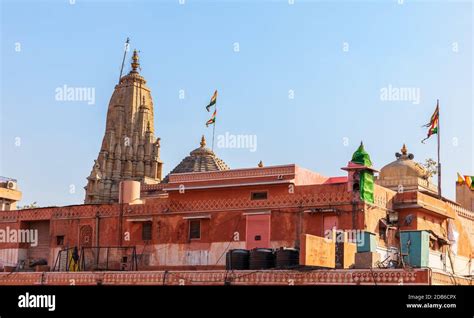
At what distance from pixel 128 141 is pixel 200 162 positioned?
16409 millimetres

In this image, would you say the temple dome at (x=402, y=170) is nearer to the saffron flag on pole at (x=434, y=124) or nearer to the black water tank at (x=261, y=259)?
the saffron flag on pole at (x=434, y=124)

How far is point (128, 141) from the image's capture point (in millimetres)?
68500

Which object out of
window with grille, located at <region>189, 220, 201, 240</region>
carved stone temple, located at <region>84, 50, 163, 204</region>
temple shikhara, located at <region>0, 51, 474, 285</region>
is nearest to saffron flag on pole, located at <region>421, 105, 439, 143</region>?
temple shikhara, located at <region>0, 51, 474, 285</region>

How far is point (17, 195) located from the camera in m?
50.3

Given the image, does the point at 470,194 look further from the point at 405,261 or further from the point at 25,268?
the point at 25,268

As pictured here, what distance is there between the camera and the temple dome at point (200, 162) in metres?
53.0

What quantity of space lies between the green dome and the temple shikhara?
59mm

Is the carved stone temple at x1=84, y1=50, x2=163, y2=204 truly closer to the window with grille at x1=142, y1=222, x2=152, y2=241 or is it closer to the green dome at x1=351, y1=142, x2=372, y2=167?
the window with grille at x1=142, y1=222, x2=152, y2=241

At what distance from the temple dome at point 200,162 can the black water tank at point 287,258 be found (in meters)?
23.9

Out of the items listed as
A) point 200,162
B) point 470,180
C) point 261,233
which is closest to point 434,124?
point 470,180

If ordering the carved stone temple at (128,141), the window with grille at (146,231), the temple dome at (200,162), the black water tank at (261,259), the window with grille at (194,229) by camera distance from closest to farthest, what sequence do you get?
1. the black water tank at (261,259)
2. the window with grille at (194,229)
3. the window with grille at (146,231)
4. the temple dome at (200,162)
5. the carved stone temple at (128,141)

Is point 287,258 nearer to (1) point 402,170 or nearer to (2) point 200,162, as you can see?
(1) point 402,170

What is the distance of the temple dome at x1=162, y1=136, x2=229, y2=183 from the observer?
5300 centimetres

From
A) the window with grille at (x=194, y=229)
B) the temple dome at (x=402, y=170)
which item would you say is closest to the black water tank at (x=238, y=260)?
the window with grille at (x=194, y=229)
